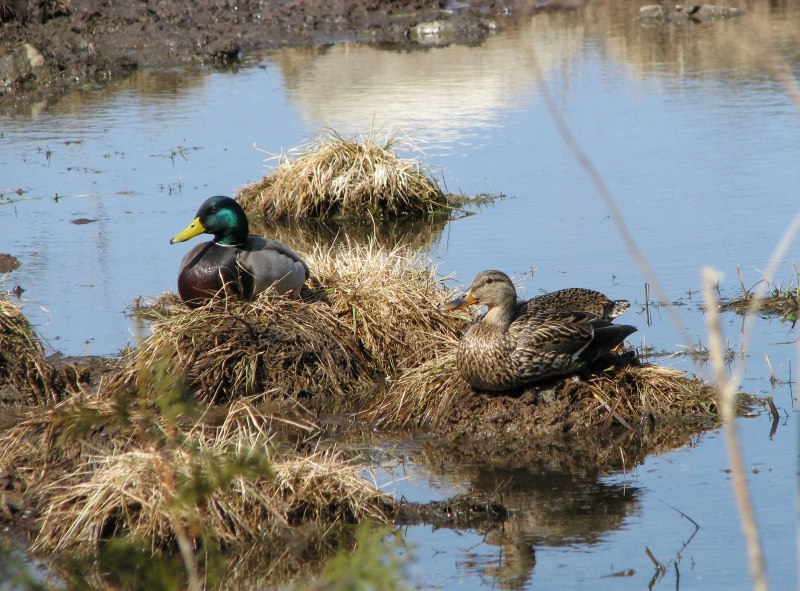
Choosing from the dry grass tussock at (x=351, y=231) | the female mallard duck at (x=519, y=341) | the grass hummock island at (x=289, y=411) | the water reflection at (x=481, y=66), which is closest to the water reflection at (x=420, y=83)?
the water reflection at (x=481, y=66)

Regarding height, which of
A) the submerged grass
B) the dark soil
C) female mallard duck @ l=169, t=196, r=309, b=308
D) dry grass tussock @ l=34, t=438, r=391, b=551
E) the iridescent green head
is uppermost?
the dark soil

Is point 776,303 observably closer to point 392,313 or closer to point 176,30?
point 392,313

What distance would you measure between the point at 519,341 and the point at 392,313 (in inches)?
61.0

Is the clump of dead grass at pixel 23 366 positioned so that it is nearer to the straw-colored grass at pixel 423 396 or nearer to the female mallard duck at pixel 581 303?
the straw-colored grass at pixel 423 396

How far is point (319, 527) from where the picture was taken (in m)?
5.37

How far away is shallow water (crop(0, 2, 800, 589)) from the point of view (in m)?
5.20

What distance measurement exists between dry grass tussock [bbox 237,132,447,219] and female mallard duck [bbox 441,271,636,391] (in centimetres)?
553

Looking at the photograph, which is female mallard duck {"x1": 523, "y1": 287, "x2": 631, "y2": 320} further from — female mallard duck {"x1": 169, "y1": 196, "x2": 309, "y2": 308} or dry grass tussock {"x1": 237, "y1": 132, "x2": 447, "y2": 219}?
dry grass tussock {"x1": 237, "y1": 132, "x2": 447, "y2": 219}

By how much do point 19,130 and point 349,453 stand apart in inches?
485

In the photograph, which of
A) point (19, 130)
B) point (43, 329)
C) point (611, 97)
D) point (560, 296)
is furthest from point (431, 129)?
point (560, 296)

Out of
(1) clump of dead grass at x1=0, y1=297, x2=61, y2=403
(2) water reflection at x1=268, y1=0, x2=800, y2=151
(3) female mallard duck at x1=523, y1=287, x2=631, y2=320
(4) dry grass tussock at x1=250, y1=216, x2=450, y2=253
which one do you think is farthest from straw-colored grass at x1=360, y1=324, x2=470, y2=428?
(2) water reflection at x1=268, y1=0, x2=800, y2=151

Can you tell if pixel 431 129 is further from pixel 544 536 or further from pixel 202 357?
pixel 544 536

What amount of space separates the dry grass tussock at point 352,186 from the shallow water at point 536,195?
0.76 meters

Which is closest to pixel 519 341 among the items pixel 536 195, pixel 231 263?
pixel 231 263
